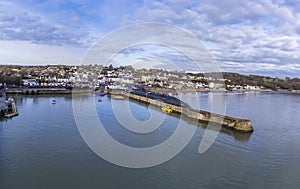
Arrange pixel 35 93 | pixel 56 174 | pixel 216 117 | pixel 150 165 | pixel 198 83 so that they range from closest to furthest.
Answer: pixel 56 174 < pixel 150 165 < pixel 216 117 < pixel 35 93 < pixel 198 83

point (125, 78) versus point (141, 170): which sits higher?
point (125, 78)

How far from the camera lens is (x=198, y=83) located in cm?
3769

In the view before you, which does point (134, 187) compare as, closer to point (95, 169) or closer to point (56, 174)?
point (95, 169)

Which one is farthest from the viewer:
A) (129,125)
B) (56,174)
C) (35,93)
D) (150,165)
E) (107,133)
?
(35,93)

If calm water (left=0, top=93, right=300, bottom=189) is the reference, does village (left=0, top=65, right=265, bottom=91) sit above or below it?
above

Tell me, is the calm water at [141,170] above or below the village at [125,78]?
below

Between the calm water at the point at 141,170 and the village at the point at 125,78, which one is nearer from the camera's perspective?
the calm water at the point at 141,170

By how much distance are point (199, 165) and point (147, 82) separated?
2946 cm

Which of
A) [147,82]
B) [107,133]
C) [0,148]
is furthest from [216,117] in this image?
[147,82]

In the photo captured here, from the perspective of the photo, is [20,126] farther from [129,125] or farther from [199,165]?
[199,165]

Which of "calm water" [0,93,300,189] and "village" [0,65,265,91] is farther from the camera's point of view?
"village" [0,65,265,91]

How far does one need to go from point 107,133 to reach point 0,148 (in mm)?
2899

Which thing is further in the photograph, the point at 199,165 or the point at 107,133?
the point at 107,133

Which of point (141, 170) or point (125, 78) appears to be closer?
point (141, 170)
